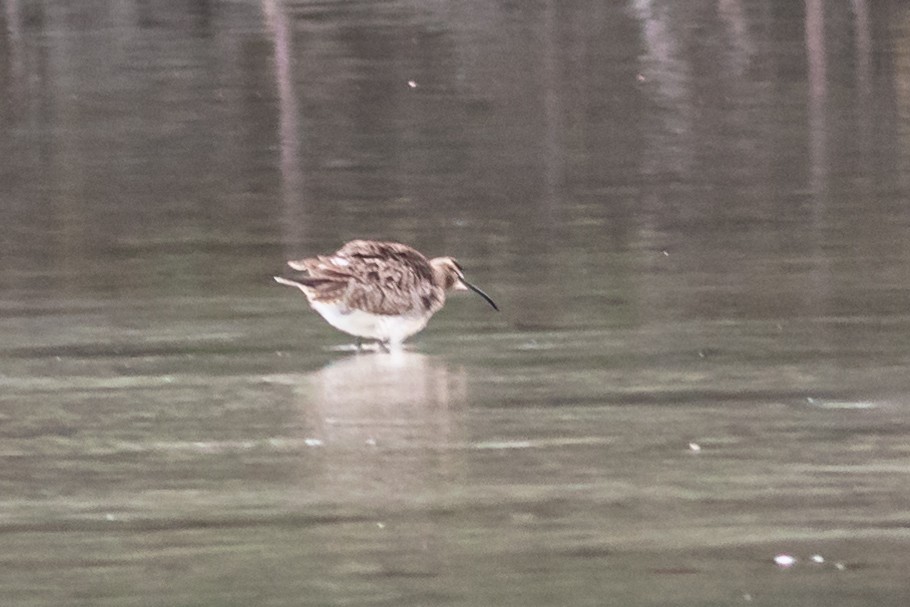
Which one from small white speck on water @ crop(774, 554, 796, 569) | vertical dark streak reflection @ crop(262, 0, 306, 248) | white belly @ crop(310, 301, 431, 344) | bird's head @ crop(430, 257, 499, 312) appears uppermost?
small white speck on water @ crop(774, 554, 796, 569)

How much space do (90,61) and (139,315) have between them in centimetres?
1181

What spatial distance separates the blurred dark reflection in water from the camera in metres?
6.52

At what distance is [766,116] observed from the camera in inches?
651

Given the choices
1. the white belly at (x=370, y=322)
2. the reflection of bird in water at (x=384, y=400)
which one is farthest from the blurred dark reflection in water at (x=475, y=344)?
the white belly at (x=370, y=322)

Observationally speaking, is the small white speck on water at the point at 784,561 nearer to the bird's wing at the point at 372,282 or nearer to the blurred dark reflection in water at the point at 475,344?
the blurred dark reflection in water at the point at 475,344

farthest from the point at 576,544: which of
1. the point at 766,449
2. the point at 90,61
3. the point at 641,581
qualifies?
the point at 90,61

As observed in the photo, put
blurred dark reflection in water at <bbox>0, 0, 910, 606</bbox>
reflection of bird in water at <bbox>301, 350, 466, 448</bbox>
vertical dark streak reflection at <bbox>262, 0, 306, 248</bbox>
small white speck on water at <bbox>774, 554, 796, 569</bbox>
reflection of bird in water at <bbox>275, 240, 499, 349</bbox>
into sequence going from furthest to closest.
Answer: vertical dark streak reflection at <bbox>262, 0, 306, 248</bbox>
reflection of bird in water at <bbox>275, 240, 499, 349</bbox>
reflection of bird in water at <bbox>301, 350, 466, 448</bbox>
blurred dark reflection in water at <bbox>0, 0, 910, 606</bbox>
small white speck on water at <bbox>774, 554, 796, 569</bbox>

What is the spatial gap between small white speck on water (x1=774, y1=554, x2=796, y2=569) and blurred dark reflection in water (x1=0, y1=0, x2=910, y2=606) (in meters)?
0.04

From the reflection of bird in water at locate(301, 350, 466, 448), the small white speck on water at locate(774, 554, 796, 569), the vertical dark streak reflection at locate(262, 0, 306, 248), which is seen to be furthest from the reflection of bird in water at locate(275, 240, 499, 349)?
the small white speck on water at locate(774, 554, 796, 569)

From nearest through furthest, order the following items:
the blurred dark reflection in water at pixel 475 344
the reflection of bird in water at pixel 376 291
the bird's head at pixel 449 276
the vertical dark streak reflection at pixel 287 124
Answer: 1. the blurred dark reflection in water at pixel 475 344
2. the reflection of bird in water at pixel 376 291
3. the bird's head at pixel 449 276
4. the vertical dark streak reflection at pixel 287 124

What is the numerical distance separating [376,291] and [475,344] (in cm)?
47

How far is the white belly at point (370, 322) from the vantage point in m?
9.81

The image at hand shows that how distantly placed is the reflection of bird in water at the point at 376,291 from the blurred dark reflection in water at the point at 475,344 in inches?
6.3

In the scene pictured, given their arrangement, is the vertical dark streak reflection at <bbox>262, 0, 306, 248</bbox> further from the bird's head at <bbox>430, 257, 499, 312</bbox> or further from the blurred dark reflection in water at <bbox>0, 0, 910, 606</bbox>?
the bird's head at <bbox>430, 257, 499, 312</bbox>
